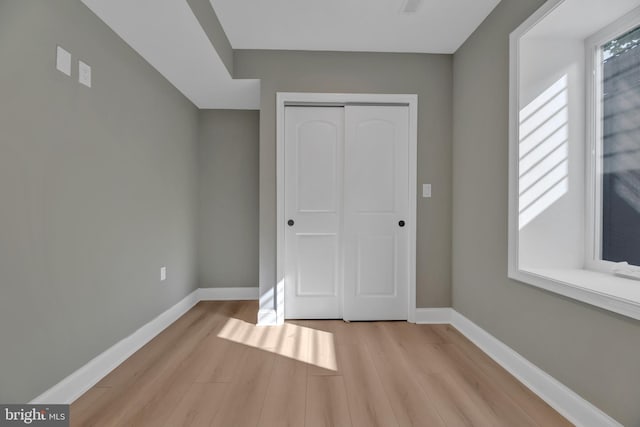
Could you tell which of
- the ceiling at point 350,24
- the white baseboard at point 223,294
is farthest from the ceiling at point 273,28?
the white baseboard at point 223,294

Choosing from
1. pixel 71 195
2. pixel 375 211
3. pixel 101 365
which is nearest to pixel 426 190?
pixel 375 211

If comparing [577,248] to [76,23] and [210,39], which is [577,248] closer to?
[210,39]

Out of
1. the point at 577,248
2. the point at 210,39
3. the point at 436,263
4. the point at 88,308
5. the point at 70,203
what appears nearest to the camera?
the point at 70,203

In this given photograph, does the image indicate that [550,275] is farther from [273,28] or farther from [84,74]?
[84,74]

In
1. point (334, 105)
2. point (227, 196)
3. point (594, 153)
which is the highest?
point (334, 105)

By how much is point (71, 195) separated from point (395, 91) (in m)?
2.59

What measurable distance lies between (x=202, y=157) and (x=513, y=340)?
3.39m

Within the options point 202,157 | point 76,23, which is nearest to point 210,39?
point 76,23

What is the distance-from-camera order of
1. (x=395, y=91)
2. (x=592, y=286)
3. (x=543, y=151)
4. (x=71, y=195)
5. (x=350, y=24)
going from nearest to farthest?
(x=592, y=286)
(x=71, y=195)
(x=543, y=151)
(x=350, y=24)
(x=395, y=91)

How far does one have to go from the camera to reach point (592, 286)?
5.13ft

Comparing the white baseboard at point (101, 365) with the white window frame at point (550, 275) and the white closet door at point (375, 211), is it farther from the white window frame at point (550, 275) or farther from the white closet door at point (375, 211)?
the white window frame at point (550, 275)

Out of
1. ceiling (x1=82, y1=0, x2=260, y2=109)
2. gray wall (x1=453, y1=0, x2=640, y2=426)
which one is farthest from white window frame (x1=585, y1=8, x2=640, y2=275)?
ceiling (x1=82, y1=0, x2=260, y2=109)

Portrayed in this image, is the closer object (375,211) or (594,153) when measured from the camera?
(594,153)

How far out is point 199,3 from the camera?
6.61ft
